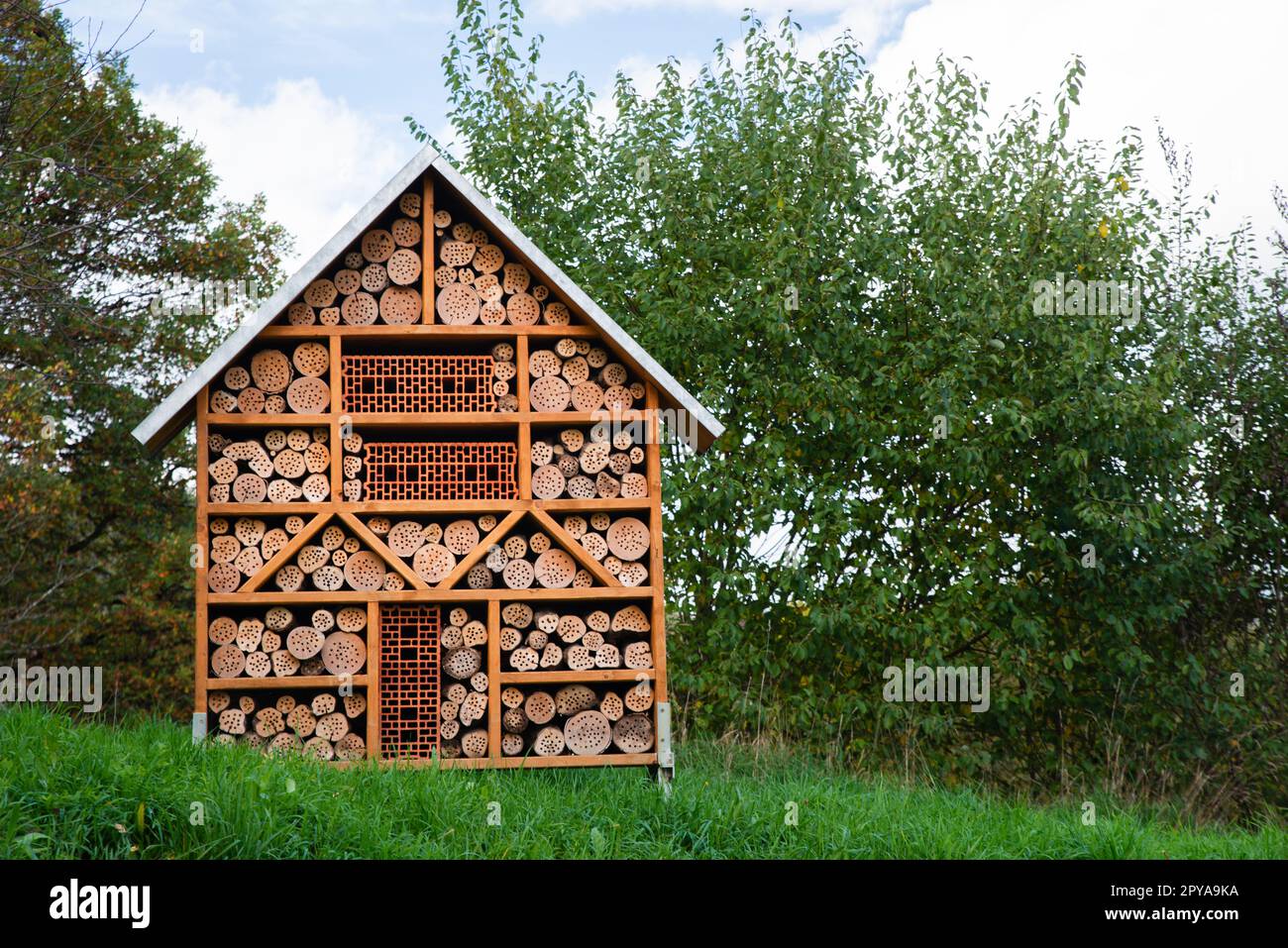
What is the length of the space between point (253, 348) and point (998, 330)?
688cm

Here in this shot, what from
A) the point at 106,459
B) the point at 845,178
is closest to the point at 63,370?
the point at 106,459

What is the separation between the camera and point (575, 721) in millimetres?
8164

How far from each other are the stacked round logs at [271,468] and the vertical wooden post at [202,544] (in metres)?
0.08

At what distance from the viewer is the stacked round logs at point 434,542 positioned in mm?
8102

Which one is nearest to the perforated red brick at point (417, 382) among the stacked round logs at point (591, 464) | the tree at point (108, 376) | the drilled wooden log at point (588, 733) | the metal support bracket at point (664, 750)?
the stacked round logs at point (591, 464)

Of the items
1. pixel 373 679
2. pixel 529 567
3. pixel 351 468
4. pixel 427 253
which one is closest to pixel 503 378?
pixel 427 253

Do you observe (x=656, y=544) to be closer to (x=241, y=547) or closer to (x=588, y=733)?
(x=588, y=733)

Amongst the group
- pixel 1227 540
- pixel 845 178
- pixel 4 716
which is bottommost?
pixel 4 716

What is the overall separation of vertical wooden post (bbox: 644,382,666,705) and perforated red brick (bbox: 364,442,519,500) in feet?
3.03

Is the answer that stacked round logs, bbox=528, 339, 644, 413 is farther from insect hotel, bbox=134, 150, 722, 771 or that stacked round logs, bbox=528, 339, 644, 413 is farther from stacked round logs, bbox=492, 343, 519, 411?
stacked round logs, bbox=492, 343, 519, 411

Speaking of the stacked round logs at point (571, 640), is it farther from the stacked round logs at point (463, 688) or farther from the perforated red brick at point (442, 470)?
the perforated red brick at point (442, 470)

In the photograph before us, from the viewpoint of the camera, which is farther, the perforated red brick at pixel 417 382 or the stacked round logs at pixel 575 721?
the perforated red brick at pixel 417 382

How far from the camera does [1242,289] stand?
1211 centimetres
